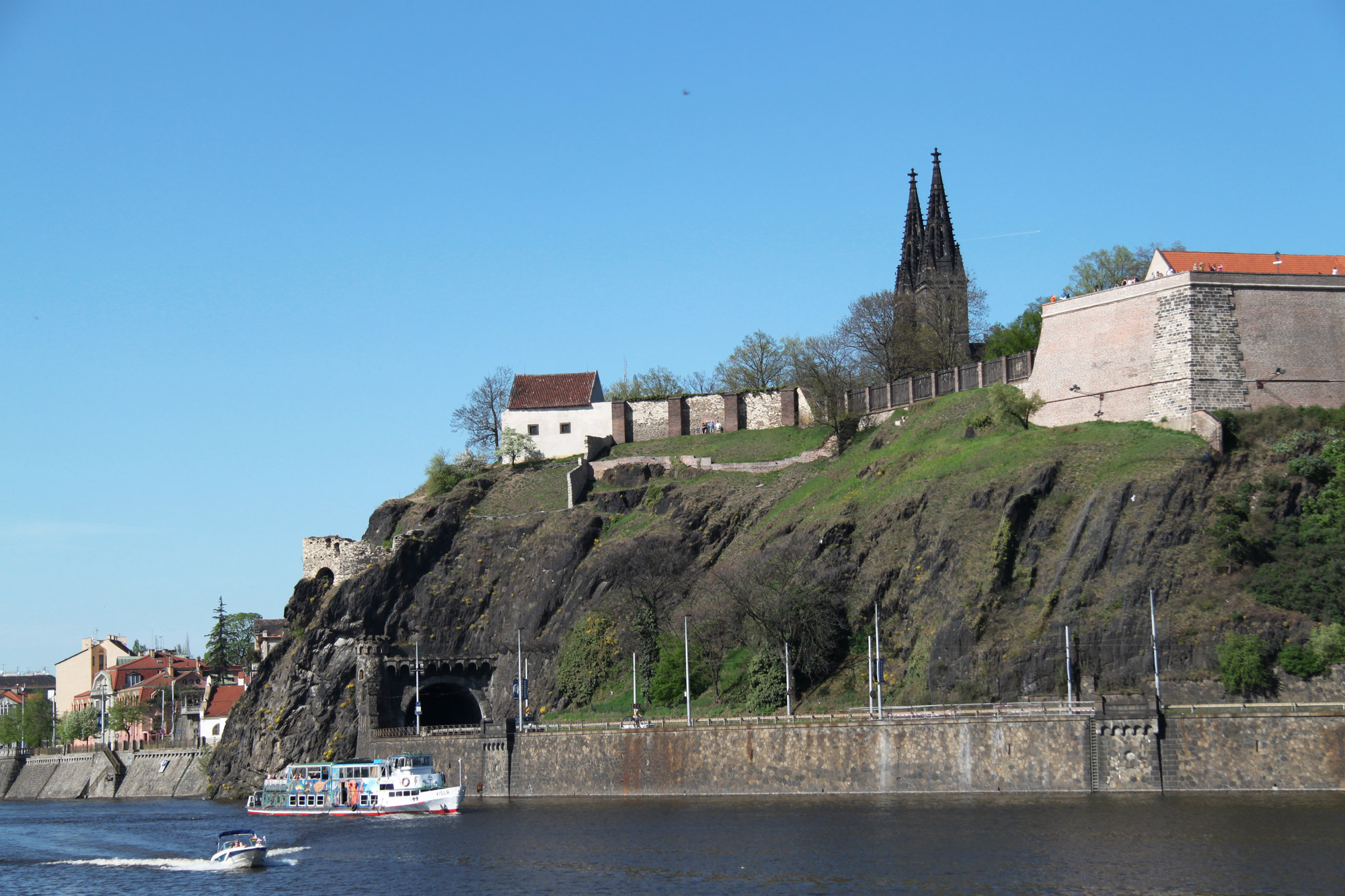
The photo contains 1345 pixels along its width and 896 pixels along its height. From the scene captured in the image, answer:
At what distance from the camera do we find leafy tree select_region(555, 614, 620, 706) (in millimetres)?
87250

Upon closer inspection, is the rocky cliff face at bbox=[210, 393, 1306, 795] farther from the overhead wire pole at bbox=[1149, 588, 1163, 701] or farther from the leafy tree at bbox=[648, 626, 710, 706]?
the leafy tree at bbox=[648, 626, 710, 706]

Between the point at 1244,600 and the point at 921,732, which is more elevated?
the point at 1244,600

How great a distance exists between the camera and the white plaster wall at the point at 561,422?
115m

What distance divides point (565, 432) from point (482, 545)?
50.7 ft

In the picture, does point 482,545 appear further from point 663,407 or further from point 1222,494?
point 1222,494

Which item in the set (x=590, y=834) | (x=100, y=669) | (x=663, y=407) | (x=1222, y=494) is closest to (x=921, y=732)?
(x=590, y=834)

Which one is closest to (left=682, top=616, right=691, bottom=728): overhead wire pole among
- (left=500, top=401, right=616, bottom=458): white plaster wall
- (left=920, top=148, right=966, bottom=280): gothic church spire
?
(left=500, top=401, right=616, bottom=458): white plaster wall

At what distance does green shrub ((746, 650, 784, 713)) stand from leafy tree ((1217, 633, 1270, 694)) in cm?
2321

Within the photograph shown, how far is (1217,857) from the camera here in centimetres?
4331

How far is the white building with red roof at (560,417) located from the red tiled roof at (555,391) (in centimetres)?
6

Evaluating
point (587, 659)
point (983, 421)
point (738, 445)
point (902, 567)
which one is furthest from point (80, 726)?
point (983, 421)

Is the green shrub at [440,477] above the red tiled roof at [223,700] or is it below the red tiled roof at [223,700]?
above

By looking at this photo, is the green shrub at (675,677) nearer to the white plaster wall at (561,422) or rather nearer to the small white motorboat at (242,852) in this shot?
the small white motorboat at (242,852)

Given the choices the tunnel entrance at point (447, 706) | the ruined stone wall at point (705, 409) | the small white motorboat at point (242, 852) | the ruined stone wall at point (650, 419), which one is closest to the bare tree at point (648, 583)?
the tunnel entrance at point (447, 706)
